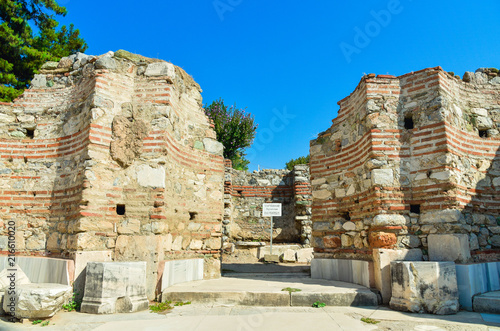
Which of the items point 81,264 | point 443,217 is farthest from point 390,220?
point 81,264

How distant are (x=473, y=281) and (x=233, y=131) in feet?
61.5

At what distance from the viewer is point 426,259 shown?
489 cm

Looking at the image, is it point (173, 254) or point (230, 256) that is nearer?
point (173, 254)

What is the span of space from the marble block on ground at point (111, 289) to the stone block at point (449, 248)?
4172 mm

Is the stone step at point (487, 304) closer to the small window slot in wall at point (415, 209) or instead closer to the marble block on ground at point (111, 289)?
the small window slot in wall at point (415, 209)

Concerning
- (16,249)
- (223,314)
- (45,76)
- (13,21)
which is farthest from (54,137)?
(13,21)

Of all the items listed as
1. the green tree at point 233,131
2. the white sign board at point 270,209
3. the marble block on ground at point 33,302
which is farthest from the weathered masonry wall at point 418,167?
the green tree at point 233,131

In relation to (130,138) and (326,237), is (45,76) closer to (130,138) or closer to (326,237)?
(130,138)

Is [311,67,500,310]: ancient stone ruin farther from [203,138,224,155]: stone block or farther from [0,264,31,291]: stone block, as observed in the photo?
[0,264,31,291]: stone block

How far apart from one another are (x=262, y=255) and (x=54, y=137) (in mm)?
7471

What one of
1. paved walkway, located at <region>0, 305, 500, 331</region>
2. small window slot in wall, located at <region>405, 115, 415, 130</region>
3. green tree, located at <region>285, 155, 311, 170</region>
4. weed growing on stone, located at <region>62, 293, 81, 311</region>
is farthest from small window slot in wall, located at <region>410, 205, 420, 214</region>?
green tree, located at <region>285, 155, 311, 170</region>

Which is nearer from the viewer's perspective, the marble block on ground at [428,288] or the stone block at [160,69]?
the marble block on ground at [428,288]

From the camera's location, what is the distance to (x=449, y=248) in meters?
4.69

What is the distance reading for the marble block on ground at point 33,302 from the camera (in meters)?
3.90
